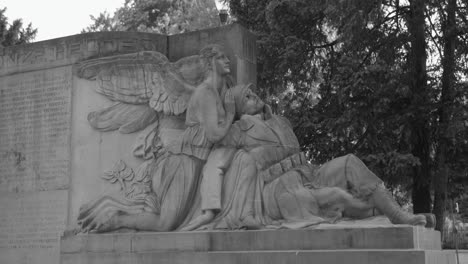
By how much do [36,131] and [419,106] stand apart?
9.02m

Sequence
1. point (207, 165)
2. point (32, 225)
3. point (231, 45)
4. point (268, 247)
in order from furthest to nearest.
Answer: point (32, 225) → point (231, 45) → point (207, 165) → point (268, 247)

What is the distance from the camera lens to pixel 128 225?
9.93 metres

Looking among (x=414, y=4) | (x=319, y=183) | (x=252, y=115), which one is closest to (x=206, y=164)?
(x=252, y=115)

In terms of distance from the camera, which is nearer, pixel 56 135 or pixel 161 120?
pixel 161 120

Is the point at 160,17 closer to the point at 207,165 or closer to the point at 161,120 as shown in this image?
the point at 161,120

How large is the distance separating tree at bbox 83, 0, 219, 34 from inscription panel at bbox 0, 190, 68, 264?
858 inches

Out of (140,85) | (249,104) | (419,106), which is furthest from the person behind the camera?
(419,106)

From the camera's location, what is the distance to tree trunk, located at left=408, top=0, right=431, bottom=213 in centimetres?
1658

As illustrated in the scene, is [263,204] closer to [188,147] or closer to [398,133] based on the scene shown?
[188,147]

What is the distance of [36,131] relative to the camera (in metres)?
11.7

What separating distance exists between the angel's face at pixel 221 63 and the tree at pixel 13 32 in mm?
18785

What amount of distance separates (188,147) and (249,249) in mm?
1904

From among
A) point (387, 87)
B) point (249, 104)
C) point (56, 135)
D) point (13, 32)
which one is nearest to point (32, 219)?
point (56, 135)

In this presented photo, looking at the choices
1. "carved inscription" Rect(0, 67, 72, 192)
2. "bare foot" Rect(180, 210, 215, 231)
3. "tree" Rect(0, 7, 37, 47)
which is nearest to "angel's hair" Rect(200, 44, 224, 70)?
"bare foot" Rect(180, 210, 215, 231)
